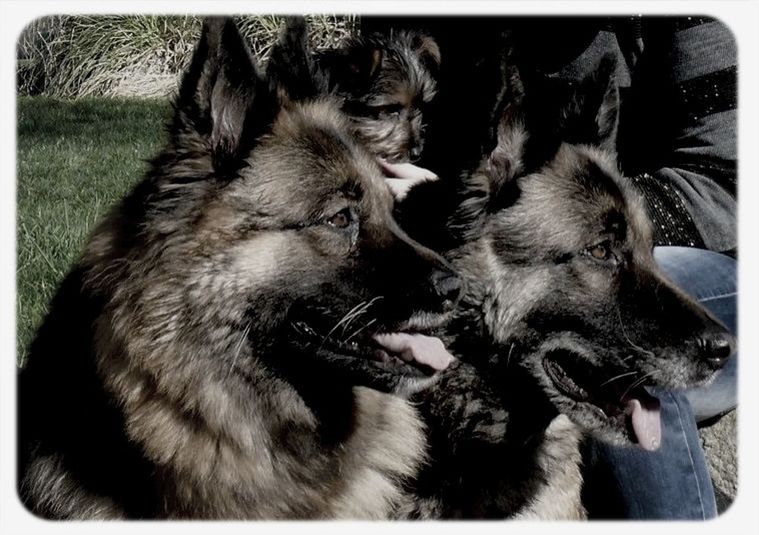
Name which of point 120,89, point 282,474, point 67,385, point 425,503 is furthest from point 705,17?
point 120,89

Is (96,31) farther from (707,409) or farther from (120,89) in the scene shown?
(707,409)

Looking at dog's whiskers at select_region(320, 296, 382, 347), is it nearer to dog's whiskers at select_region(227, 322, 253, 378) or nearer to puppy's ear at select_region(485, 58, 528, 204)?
dog's whiskers at select_region(227, 322, 253, 378)

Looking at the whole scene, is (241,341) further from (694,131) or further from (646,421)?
(694,131)

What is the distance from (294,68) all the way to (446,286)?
38.9 inches

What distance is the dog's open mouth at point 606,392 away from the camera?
2738 mm

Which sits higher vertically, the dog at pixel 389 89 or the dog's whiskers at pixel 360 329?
the dog at pixel 389 89

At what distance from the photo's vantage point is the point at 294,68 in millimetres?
2809

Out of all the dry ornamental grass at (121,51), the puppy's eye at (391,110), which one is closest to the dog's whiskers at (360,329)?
the puppy's eye at (391,110)

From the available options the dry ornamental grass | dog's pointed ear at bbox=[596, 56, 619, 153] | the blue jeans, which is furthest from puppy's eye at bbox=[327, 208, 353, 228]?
the dry ornamental grass

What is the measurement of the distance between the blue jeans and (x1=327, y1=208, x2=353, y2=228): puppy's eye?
1291mm

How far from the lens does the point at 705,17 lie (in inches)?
122

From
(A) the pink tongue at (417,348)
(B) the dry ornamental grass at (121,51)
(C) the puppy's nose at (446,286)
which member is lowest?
(B) the dry ornamental grass at (121,51)

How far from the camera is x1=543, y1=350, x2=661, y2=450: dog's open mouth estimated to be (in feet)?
8.98

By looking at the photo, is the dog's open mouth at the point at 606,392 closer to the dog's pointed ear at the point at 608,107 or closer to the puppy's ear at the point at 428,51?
the dog's pointed ear at the point at 608,107
